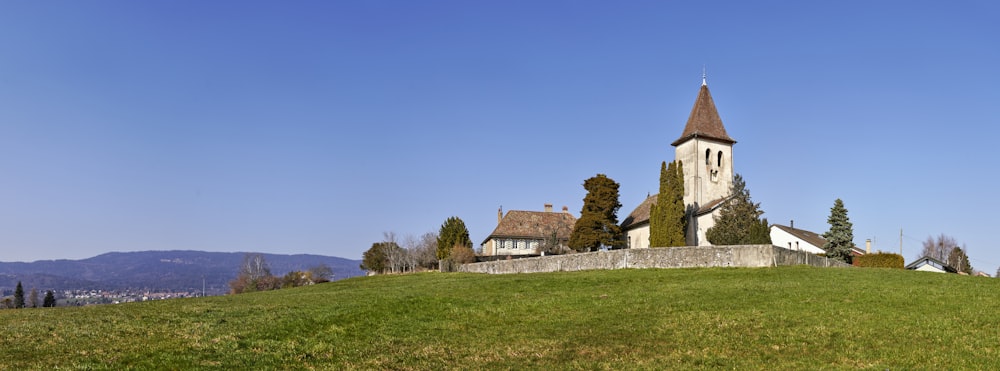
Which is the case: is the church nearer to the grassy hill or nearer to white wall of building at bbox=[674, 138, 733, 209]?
white wall of building at bbox=[674, 138, 733, 209]

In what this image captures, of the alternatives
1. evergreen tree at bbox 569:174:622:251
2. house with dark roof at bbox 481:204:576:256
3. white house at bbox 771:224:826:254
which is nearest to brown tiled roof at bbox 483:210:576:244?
house with dark roof at bbox 481:204:576:256

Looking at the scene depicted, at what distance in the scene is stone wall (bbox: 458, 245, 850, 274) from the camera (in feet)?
124

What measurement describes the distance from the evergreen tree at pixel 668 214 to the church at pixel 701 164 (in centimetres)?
678

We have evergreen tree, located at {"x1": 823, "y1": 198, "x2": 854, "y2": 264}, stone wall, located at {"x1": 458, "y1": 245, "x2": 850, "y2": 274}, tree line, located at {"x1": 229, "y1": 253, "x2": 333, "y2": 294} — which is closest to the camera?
stone wall, located at {"x1": 458, "y1": 245, "x2": 850, "y2": 274}

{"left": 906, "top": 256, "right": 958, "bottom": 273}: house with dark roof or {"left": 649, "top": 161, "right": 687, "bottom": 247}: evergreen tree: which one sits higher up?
{"left": 649, "top": 161, "right": 687, "bottom": 247}: evergreen tree

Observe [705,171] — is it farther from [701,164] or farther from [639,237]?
[639,237]

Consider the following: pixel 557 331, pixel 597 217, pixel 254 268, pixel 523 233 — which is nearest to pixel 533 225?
pixel 523 233

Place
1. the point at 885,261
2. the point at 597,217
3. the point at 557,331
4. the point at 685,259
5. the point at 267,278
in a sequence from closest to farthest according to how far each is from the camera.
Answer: the point at 557,331 → the point at 685,259 → the point at 885,261 → the point at 597,217 → the point at 267,278

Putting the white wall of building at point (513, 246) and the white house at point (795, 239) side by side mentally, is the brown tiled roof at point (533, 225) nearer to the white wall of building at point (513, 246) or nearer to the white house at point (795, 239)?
the white wall of building at point (513, 246)

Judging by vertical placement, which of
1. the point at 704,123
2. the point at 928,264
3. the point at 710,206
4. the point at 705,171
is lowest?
the point at 928,264

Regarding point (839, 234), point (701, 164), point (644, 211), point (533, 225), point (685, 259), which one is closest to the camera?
point (685, 259)

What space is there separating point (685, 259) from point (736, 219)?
1976 centimetres

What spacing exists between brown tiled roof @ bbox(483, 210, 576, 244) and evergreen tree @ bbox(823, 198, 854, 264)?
3147 cm

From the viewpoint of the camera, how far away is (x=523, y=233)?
7944 centimetres
